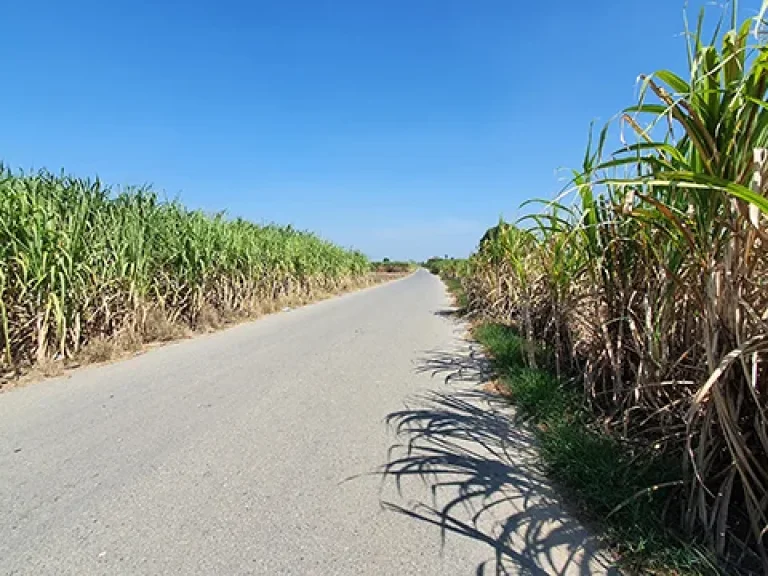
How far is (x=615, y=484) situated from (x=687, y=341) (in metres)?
0.78

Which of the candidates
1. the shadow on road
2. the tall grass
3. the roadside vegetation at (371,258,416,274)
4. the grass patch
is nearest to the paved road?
the shadow on road

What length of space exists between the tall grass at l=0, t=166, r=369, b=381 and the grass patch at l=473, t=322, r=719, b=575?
4.74m

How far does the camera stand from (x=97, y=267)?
5.07 m

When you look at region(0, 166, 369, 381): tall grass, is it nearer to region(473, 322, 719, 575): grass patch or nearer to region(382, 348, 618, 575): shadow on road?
region(382, 348, 618, 575): shadow on road

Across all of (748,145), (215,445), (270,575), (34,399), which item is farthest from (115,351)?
(748,145)

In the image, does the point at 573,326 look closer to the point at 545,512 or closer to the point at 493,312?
the point at 545,512

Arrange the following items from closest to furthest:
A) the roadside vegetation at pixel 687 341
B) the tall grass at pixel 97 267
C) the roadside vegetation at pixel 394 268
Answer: the roadside vegetation at pixel 687 341
the tall grass at pixel 97 267
the roadside vegetation at pixel 394 268

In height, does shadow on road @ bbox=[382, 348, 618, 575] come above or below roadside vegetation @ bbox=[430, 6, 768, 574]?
below

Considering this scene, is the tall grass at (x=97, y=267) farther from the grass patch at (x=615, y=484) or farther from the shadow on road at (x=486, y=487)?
the grass patch at (x=615, y=484)

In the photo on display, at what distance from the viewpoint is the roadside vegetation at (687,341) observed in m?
1.46

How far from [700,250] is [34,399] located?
15.2ft

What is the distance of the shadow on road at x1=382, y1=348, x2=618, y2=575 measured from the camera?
1591 mm

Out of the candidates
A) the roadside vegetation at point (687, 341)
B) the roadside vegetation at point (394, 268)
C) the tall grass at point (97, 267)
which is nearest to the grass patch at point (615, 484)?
the roadside vegetation at point (687, 341)

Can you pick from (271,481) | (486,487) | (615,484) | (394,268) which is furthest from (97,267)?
(394,268)
